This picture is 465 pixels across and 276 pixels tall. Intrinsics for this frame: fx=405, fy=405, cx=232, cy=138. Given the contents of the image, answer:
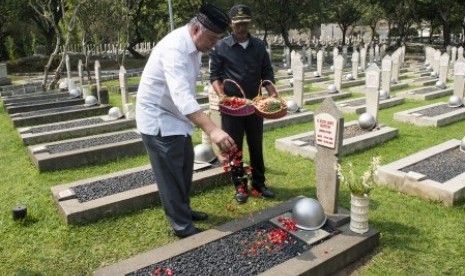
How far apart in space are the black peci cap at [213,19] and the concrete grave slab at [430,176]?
3.47 metres

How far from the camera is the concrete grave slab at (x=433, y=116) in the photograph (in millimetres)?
9258

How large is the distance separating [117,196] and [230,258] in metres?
2.04

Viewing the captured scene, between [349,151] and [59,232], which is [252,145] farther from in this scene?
[349,151]

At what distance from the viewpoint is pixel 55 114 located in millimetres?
10531

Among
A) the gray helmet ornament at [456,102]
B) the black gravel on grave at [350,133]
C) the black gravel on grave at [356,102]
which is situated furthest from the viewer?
the black gravel on grave at [356,102]

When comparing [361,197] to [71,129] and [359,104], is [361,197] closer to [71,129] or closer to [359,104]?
[71,129]

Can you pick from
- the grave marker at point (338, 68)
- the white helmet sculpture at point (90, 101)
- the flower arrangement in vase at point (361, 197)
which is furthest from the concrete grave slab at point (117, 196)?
the grave marker at point (338, 68)

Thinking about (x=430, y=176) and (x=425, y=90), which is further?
(x=425, y=90)

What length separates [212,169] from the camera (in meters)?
5.97

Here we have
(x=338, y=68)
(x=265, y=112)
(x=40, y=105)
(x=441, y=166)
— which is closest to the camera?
(x=265, y=112)

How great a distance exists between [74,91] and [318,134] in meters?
10.8

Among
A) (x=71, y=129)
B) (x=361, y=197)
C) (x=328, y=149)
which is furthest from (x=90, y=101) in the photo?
(x=361, y=197)

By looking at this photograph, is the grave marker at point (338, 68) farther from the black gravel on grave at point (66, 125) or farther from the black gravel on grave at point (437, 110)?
the black gravel on grave at point (66, 125)

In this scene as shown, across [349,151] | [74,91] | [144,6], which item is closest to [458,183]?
[349,151]
